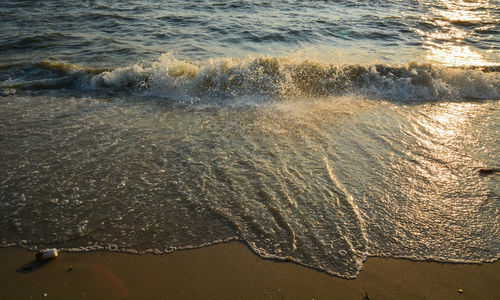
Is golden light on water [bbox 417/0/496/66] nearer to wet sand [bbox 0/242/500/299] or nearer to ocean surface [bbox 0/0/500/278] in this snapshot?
ocean surface [bbox 0/0/500/278]

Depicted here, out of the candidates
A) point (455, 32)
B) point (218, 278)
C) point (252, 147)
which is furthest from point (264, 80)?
point (455, 32)

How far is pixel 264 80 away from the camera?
641 cm

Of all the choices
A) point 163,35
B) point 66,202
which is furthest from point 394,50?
point 66,202

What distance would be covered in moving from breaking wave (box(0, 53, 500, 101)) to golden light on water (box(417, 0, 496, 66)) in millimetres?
1481

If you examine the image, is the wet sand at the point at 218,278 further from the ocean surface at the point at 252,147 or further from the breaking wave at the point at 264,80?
the breaking wave at the point at 264,80

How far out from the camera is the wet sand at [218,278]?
87.2 inches

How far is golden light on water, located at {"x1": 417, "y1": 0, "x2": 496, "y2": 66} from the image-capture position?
27.3ft

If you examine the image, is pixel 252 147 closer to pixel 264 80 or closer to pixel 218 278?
pixel 218 278

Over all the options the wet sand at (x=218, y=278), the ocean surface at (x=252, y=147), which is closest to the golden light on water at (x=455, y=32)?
the ocean surface at (x=252, y=147)

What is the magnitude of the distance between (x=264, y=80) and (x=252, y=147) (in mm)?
2755

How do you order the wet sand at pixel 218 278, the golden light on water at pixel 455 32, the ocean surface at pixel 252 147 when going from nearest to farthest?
the wet sand at pixel 218 278
the ocean surface at pixel 252 147
the golden light on water at pixel 455 32

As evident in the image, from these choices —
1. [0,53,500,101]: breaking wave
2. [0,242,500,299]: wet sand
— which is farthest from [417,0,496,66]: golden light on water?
[0,242,500,299]: wet sand

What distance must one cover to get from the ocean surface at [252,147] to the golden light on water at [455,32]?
0.50ft

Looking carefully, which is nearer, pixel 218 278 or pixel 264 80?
pixel 218 278
